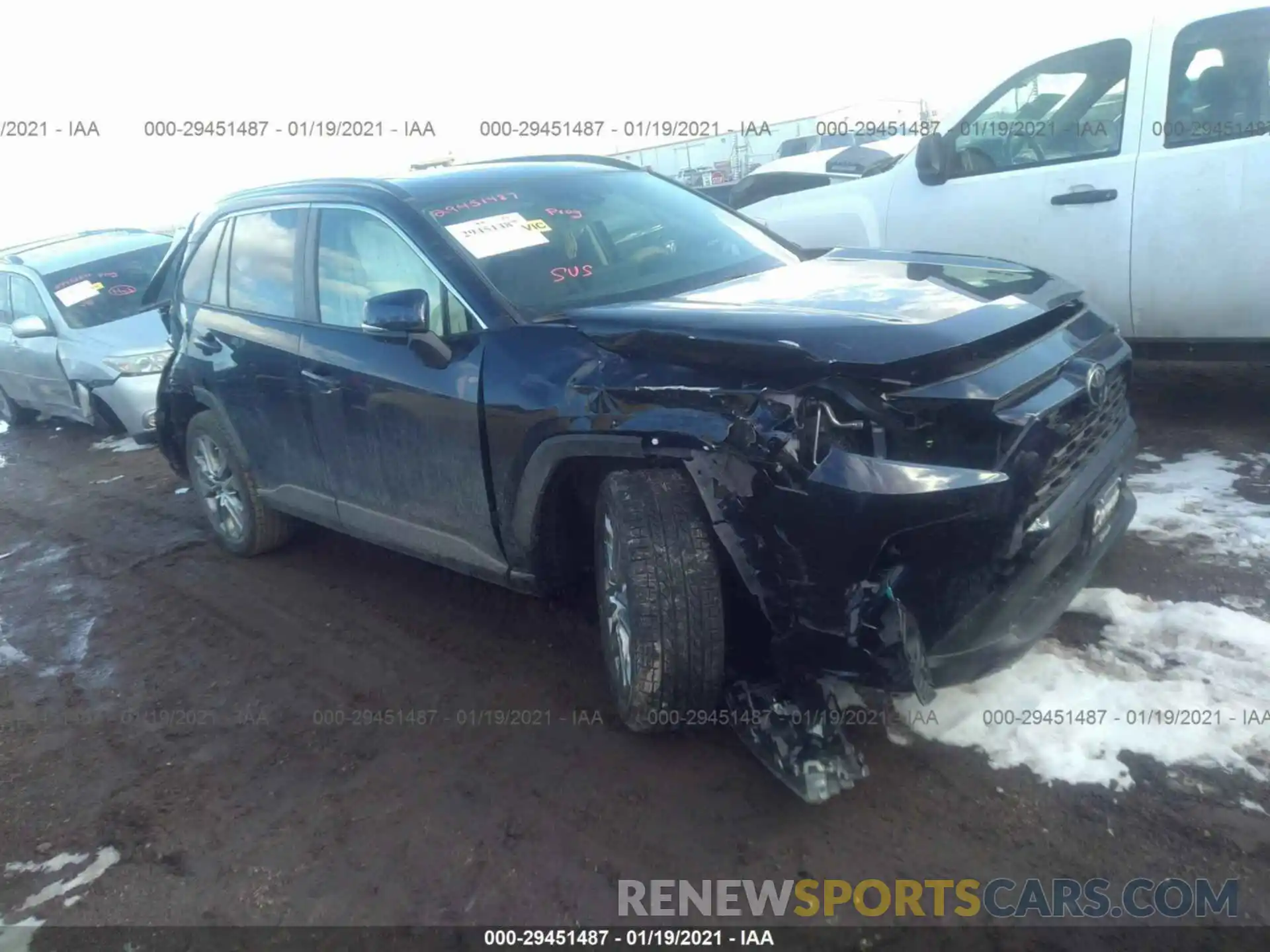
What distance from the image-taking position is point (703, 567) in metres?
2.82

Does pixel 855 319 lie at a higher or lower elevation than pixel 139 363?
higher

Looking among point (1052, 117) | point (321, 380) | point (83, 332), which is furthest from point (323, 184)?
point (83, 332)

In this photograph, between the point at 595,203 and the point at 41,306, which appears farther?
the point at 41,306

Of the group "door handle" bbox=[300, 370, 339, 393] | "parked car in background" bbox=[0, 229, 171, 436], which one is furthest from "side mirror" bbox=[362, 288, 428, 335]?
"parked car in background" bbox=[0, 229, 171, 436]

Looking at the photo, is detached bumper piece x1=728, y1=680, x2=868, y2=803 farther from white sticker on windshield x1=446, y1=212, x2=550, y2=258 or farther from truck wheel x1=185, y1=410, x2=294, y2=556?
truck wheel x1=185, y1=410, x2=294, y2=556

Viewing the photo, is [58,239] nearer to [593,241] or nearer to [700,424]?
[593,241]

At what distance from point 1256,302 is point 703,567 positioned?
3470 millimetres

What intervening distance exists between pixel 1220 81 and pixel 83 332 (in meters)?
8.13

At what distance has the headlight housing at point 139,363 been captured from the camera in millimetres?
7672

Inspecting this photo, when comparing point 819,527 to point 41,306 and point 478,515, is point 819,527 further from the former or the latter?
point 41,306

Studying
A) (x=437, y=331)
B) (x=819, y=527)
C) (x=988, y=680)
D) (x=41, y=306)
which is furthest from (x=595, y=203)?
(x=41, y=306)

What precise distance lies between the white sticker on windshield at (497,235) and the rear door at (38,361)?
6137mm

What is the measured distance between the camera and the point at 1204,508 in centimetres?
427

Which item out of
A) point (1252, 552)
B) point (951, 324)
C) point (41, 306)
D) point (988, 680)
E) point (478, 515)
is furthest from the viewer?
point (41, 306)
